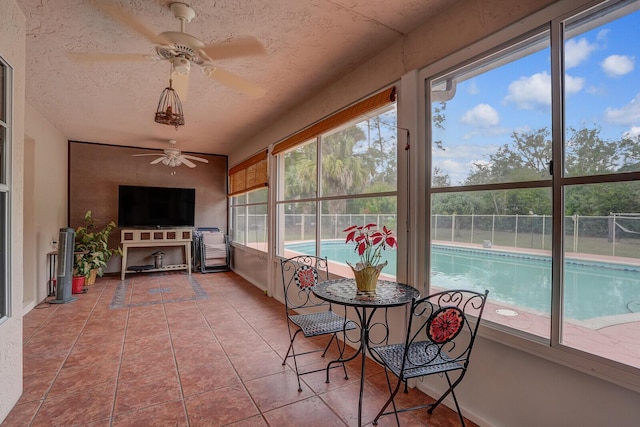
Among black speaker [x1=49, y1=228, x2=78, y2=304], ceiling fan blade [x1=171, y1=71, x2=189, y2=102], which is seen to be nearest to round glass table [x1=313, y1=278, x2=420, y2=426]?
ceiling fan blade [x1=171, y1=71, x2=189, y2=102]

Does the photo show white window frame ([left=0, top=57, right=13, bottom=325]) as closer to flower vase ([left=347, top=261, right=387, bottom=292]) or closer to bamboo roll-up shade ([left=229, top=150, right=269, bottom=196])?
flower vase ([left=347, top=261, right=387, bottom=292])

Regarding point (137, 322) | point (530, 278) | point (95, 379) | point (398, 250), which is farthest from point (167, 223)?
point (530, 278)

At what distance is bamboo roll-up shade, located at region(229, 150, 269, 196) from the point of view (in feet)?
15.3

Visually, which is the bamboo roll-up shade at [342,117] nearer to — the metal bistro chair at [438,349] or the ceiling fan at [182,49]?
the ceiling fan at [182,49]

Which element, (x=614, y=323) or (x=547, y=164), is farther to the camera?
(x=547, y=164)

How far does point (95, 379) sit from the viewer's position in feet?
7.27

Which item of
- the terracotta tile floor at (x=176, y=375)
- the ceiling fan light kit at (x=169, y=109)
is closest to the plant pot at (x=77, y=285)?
the terracotta tile floor at (x=176, y=375)

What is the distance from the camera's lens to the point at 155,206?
5.84m

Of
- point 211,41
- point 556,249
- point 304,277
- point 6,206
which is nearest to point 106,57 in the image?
point 211,41

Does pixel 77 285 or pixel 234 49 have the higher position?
pixel 234 49

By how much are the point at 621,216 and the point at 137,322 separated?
159 inches

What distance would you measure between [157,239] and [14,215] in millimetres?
3936

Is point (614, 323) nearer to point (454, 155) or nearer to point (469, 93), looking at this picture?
point (454, 155)

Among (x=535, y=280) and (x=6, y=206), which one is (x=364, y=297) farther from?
(x=6, y=206)
